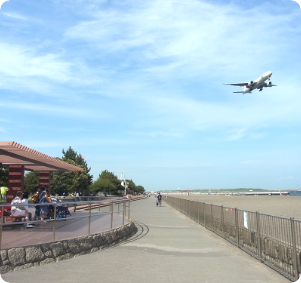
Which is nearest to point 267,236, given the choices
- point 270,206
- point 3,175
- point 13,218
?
point 13,218

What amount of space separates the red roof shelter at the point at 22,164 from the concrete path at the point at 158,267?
4.36 m

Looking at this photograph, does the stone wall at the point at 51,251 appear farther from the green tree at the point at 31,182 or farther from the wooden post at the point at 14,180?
the green tree at the point at 31,182

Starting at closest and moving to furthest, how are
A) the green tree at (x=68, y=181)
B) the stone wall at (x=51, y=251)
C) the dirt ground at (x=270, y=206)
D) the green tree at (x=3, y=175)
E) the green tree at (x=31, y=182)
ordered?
the stone wall at (x=51, y=251), the dirt ground at (x=270, y=206), the green tree at (x=3, y=175), the green tree at (x=68, y=181), the green tree at (x=31, y=182)

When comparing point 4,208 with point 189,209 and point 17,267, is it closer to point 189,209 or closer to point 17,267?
point 17,267

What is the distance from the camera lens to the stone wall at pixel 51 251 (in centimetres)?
650

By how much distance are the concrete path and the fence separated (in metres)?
0.22

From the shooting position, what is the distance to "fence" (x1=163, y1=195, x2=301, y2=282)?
619 cm

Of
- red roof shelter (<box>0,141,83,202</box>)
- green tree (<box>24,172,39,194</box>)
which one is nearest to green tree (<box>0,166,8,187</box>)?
green tree (<box>24,172,39,194</box>)

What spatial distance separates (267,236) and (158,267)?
260cm

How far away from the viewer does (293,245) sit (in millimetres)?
6156

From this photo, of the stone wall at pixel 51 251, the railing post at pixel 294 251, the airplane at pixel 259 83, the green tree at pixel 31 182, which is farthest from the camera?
the green tree at pixel 31 182

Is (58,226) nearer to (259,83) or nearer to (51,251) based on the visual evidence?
(51,251)

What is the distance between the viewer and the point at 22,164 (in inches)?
632

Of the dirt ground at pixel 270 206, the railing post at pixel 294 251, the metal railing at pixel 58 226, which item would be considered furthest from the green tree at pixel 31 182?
the railing post at pixel 294 251
